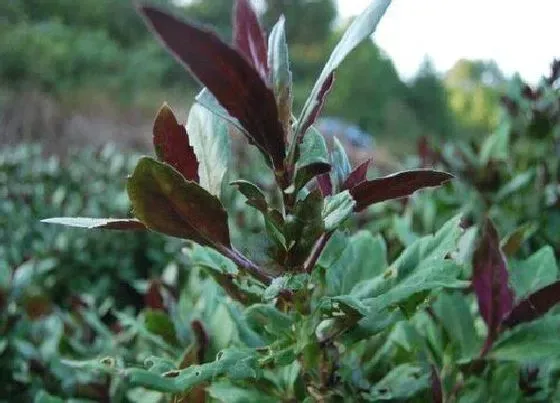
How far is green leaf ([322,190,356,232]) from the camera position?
2.46 ft

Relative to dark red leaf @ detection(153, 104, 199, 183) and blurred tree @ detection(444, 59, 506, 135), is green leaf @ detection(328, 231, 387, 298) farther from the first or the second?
blurred tree @ detection(444, 59, 506, 135)

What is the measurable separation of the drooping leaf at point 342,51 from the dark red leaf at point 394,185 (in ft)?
0.29

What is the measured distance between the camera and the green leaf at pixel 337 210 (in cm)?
75

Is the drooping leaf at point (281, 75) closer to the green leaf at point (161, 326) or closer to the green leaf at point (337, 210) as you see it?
the green leaf at point (337, 210)

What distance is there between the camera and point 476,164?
6.69ft

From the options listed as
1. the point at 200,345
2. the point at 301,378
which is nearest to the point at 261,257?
Answer: the point at 301,378

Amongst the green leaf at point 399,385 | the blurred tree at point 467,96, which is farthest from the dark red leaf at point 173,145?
the blurred tree at point 467,96

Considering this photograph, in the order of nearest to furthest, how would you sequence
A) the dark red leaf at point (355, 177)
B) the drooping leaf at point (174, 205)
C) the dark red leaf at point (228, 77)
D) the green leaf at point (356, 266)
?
the dark red leaf at point (228, 77) → the drooping leaf at point (174, 205) → the dark red leaf at point (355, 177) → the green leaf at point (356, 266)

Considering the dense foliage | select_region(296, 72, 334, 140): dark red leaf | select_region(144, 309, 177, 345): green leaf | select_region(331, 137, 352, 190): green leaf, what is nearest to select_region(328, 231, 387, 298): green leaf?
the dense foliage

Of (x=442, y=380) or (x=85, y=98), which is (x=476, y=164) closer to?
(x=442, y=380)

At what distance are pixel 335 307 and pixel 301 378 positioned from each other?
5.8 inches

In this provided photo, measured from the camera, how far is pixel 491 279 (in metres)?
1.05

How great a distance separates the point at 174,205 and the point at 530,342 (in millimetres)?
533

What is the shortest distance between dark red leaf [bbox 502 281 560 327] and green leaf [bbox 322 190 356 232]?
0.34 m
